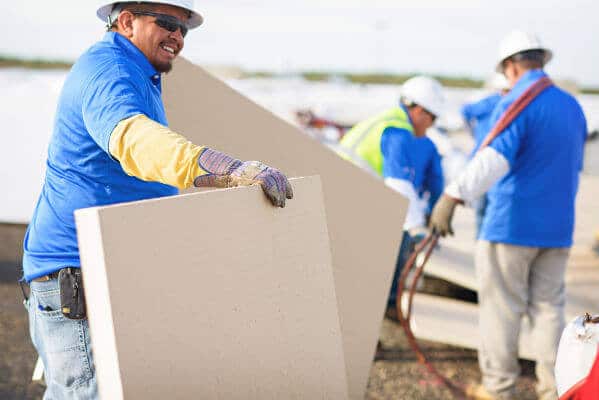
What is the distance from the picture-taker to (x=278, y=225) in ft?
5.20

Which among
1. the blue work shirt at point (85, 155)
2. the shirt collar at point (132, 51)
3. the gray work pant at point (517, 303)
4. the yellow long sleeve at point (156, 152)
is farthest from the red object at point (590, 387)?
the gray work pant at point (517, 303)

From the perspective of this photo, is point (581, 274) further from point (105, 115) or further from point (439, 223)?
point (105, 115)

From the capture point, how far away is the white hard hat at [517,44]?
3.60 m

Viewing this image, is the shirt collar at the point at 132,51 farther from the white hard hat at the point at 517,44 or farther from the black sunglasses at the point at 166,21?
the white hard hat at the point at 517,44

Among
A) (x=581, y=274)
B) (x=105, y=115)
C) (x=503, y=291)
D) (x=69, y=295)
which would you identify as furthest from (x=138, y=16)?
(x=581, y=274)

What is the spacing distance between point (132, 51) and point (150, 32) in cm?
8

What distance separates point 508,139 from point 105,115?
7.79 feet

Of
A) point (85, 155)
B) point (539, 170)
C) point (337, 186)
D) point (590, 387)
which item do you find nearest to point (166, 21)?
point (85, 155)

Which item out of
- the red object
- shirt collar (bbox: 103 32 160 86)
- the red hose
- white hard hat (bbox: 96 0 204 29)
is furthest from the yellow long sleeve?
the red hose

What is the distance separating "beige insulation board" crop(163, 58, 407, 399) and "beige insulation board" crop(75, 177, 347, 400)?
89 centimetres

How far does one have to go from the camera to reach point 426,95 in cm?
404

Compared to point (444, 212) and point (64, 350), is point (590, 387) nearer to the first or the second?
point (64, 350)

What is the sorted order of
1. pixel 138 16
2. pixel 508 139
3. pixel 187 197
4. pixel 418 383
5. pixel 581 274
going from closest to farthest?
pixel 187 197, pixel 138 16, pixel 508 139, pixel 418 383, pixel 581 274

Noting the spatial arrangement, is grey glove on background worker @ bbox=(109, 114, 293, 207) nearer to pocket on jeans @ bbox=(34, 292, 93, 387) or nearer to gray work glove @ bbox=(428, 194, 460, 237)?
pocket on jeans @ bbox=(34, 292, 93, 387)
